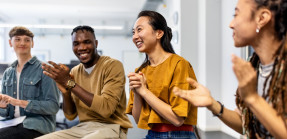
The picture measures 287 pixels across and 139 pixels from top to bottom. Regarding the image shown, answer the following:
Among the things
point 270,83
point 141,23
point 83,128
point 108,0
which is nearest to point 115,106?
point 83,128

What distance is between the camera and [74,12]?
8.08m

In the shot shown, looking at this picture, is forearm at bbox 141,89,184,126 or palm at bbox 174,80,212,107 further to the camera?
forearm at bbox 141,89,184,126

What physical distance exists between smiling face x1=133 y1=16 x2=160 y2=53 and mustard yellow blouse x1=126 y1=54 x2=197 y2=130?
125 mm

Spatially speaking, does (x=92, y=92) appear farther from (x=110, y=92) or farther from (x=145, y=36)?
(x=145, y=36)

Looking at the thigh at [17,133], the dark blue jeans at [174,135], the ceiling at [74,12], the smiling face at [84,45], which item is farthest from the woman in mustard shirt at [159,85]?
the ceiling at [74,12]

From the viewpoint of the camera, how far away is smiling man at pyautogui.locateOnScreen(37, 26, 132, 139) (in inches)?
54.6

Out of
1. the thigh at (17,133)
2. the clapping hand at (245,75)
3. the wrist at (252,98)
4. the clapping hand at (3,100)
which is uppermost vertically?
the clapping hand at (245,75)

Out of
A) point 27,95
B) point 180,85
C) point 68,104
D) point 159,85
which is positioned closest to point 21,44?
point 27,95

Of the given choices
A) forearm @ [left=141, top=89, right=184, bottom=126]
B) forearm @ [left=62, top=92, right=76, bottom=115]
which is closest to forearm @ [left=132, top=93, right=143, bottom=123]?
forearm @ [left=141, top=89, right=184, bottom=126]

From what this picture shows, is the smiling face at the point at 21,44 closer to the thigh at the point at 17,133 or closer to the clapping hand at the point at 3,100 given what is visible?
the clapping hand at the point at 3,100

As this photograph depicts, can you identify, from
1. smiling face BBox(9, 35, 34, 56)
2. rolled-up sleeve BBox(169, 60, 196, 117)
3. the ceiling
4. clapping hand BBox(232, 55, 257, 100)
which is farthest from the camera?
the ceiling

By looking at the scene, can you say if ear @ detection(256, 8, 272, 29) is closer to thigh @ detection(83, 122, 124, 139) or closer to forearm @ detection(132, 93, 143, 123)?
forearm @ detection(132, 93, 143, 123)

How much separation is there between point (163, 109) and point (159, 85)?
0.47 ft

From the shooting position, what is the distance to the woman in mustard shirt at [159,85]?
3.50 ft
